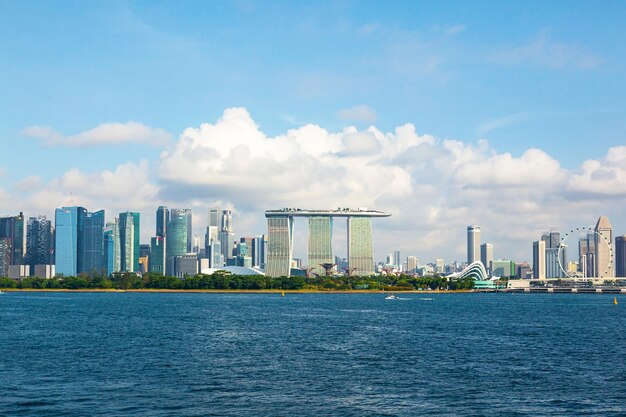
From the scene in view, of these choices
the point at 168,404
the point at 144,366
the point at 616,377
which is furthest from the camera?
A: the point at 144,366

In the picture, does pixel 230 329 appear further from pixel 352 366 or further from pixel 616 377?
pixel 616 377

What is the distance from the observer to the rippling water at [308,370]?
48.9 meters

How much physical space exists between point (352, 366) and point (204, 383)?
14719mm

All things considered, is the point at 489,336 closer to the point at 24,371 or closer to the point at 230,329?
the point at 230,329

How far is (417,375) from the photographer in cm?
6150

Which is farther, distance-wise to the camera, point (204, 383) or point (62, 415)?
point (204, 383)

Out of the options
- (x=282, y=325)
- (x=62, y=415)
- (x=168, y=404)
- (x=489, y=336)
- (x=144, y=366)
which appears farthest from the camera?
(x=282, y=325)

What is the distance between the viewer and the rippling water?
48.9 meters

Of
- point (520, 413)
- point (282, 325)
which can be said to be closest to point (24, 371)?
point (520, 413)

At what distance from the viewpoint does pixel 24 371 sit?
2429 inches

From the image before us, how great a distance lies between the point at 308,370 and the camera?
209 feet

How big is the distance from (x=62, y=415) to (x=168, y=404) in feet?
21.4

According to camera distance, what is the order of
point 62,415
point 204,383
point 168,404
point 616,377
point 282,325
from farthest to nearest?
point 282,325 → point 616,377 → point 204,383 → point 168,404 → point 62,415

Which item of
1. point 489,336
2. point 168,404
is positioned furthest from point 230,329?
point 168,404
